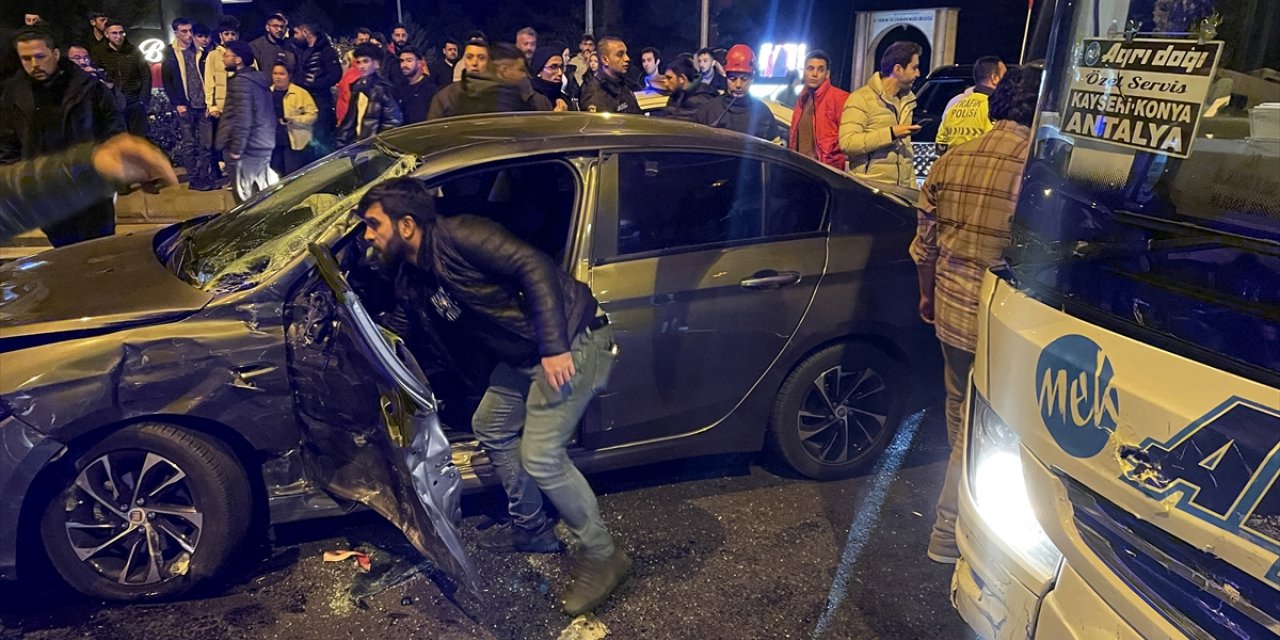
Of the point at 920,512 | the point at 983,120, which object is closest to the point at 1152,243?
the point at 920,512

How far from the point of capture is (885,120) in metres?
5.95

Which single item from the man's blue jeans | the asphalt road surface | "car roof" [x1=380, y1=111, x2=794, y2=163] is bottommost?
the asphalt road surface

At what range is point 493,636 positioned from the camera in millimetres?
2930

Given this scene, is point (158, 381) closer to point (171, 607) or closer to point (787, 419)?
point (171, 607)

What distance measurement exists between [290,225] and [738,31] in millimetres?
16400

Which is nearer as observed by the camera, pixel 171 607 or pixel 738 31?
pixel 171 607

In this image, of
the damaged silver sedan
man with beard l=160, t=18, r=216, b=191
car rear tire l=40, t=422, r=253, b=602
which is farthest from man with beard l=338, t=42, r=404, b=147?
car rear tire l=40, t=422, r=253, b=602

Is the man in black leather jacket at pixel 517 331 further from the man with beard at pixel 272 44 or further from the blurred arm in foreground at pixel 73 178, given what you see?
the man with beard at pixel 272 44

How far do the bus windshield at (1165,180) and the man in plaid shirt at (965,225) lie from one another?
1.53 feet

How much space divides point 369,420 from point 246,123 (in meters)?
4.98

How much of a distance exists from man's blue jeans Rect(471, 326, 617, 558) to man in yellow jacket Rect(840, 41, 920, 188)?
138 inches

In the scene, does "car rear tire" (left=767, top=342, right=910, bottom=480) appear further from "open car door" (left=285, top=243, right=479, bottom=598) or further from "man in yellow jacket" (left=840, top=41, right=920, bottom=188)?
"man in yellow jacket" (left=840, top=41, right=920, bottom=188)

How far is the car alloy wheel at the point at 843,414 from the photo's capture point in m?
3.85

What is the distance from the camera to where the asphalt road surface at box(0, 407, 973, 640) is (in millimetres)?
2963
